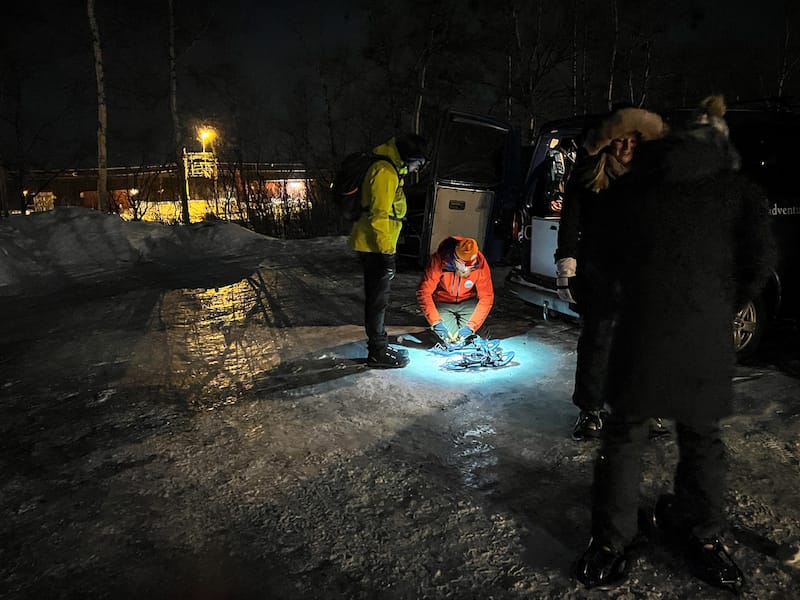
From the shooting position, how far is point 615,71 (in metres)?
23.9

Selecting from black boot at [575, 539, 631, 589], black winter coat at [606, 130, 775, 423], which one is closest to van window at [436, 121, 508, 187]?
black winter coat at [606, 130, 775, 423]

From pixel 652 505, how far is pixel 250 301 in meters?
6.36

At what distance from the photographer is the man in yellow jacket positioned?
4.65m

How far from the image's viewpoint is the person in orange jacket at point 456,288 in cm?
521

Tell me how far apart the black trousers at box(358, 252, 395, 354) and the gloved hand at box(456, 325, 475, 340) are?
0.74 meters

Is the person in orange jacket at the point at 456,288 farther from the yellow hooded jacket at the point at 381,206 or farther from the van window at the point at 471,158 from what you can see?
the van window at the point at 471,158

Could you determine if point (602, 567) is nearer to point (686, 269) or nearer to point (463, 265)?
point (686, 269)

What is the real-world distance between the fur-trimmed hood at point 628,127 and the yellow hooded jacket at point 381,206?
2.48 meters

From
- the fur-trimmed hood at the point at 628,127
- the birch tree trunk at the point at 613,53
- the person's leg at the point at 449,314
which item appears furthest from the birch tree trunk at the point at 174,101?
the fur-trimmed hood at the point at 628,127

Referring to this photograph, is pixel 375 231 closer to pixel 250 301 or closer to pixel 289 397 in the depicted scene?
pixel 289 397

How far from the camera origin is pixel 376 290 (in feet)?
16.3

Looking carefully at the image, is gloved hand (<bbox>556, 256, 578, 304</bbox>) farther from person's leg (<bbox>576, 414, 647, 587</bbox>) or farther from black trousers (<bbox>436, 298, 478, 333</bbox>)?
black trousers (<bbox>436, 298, 478, 333</bbox>)

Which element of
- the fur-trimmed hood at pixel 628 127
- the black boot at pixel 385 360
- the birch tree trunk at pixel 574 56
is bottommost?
the black boot at pixel 385 360

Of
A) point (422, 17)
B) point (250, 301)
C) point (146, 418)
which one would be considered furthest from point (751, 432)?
point (422, 17)
